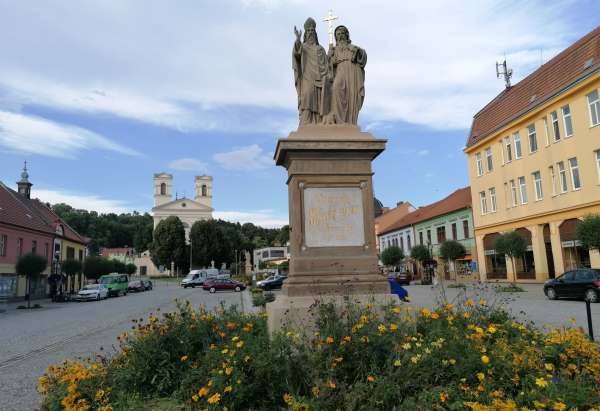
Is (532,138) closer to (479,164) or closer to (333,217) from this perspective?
(479,164)

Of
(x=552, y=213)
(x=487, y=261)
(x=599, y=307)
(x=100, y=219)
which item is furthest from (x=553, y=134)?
(x=100, y=219)

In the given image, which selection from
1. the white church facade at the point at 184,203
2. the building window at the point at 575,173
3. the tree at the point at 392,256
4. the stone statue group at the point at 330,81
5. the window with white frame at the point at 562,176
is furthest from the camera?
the white church facade at the point at 184,203

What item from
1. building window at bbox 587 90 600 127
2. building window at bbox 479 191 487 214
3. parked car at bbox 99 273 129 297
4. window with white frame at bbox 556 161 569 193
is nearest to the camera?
building window at bbox 587 90 600 127

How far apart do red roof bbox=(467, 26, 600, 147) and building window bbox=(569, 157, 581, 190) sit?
4406 millimetres

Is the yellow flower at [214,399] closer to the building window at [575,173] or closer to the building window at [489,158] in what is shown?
the building window at [575,173]

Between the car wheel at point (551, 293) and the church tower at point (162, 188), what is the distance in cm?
9194

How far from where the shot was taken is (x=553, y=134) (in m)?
29.0

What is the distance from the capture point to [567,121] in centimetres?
2775

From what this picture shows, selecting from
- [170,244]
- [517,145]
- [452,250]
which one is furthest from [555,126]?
[170,244]

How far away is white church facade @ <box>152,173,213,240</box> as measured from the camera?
318ft

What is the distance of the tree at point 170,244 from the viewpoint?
79.3 meters

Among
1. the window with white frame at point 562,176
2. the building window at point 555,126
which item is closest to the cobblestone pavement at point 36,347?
the window with white frame at point 562,176

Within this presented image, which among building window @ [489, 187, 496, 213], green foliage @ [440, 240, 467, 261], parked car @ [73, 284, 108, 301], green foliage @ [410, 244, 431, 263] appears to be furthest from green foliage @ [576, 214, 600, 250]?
parked car @ [73, 284, 108, 301]

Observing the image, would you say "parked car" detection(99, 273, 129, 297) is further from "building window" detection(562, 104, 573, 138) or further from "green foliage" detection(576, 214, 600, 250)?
"building window" detection(562, 104, 573, 138)
